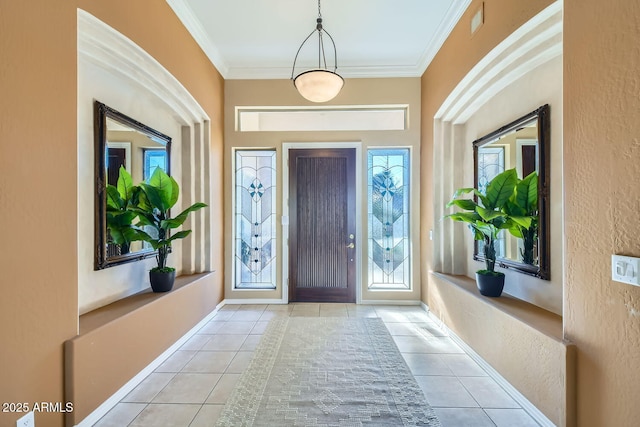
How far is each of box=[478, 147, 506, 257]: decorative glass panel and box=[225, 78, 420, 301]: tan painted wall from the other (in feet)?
3.67

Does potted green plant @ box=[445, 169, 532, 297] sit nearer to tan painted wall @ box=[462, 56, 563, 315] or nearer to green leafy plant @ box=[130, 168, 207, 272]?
tan painted wall @ box=[462, 56, 563, 315]

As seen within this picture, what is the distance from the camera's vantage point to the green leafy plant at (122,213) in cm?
234

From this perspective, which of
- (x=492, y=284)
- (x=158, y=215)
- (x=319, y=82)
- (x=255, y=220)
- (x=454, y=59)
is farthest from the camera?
(x=255, y=220)

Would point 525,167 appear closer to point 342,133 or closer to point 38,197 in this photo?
point 342,133

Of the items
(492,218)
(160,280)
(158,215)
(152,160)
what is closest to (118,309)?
(160,280)

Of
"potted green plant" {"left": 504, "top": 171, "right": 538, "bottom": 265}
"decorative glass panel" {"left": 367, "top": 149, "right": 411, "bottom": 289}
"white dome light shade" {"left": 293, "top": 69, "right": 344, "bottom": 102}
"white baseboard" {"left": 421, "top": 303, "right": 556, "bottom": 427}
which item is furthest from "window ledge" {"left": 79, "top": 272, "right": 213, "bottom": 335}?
"potted green plant" {"left": 504, "top": 171, "right": 538, "bottom": 265}

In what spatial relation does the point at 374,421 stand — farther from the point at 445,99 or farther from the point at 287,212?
the point at 445,99

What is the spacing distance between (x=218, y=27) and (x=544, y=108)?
3.33 m

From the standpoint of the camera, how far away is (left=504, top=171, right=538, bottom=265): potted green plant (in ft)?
7.54

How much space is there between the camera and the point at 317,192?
14.4 feet

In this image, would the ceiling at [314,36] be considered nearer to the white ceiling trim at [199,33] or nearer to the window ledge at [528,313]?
the white ceiling trim at [199,33]

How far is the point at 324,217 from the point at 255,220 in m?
1.03

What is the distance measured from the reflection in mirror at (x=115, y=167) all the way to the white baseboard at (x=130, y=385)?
0.89 metres

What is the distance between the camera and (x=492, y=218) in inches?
90.0
